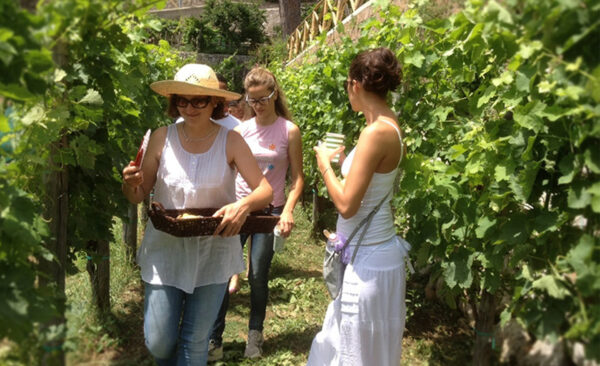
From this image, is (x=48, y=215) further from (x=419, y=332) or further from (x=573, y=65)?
(x=419, y=332)

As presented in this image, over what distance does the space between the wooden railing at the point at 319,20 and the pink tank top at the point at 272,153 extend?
11.9ft

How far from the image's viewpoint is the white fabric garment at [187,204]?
234cm

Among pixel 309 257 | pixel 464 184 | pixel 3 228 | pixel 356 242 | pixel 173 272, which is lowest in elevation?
pixel 309 257

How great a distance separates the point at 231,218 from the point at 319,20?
12516 millimetres

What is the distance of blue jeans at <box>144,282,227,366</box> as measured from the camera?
2.31 m

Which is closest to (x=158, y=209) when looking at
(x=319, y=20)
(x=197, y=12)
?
(x=319, y=20)

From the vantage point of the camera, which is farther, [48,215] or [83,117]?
[83,117]

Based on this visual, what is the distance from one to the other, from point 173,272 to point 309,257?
3.76 m

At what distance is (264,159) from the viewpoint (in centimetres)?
335

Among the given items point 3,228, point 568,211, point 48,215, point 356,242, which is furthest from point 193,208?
point 568,211

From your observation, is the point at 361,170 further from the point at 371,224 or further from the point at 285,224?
the point at 285,224

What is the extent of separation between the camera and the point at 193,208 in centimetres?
238

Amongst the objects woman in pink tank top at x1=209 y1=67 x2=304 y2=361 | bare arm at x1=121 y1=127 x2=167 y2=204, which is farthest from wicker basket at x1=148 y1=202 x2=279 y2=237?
woman in pink tank top at x1=209 y1=67 x2=304 y2=361

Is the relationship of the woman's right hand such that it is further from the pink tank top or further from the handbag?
the pink tank top
